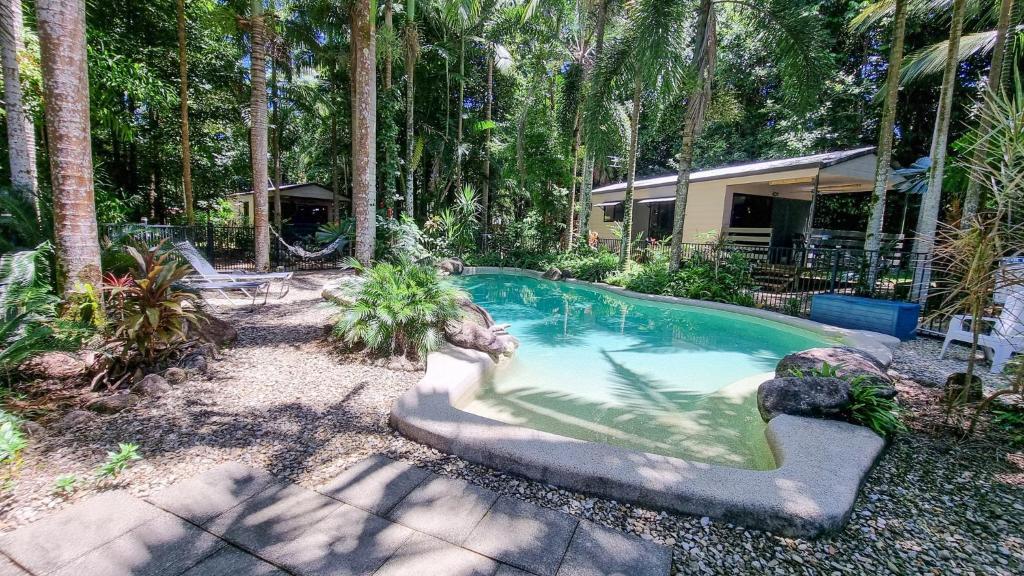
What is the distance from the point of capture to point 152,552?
6.00ft

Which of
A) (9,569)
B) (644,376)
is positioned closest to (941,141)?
(644,376)

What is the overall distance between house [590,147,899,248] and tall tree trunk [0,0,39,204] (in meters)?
14.0

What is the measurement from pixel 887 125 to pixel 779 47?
3.06 m

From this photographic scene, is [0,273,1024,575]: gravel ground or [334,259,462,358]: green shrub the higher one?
[334,259,462,358]: green shrub

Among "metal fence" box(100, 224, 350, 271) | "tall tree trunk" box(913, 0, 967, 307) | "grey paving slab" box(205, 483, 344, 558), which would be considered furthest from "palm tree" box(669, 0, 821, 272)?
"grey paving slab" box(205, 483, 344, 558)

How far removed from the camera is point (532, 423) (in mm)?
3977

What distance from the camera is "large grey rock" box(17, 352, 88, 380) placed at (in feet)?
11.1

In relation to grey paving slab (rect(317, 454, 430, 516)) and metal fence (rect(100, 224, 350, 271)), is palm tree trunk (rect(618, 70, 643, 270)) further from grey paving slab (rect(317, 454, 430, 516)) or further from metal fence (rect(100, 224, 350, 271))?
grey paving slab (rect(317, 454, 430, 516))

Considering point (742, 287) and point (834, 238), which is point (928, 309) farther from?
point (834, 238)

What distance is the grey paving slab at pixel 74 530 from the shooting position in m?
1.76

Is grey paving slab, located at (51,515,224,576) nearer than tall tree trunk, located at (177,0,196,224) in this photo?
Yes

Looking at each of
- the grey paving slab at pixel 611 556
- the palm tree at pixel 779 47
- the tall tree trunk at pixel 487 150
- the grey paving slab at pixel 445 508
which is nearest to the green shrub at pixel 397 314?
the grey paving slab at pixel 445 508

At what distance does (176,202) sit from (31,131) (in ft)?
39.7

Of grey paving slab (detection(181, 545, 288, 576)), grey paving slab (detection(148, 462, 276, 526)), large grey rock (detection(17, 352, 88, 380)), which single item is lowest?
grey paving slab (detection(181, 545, 288, 576))
